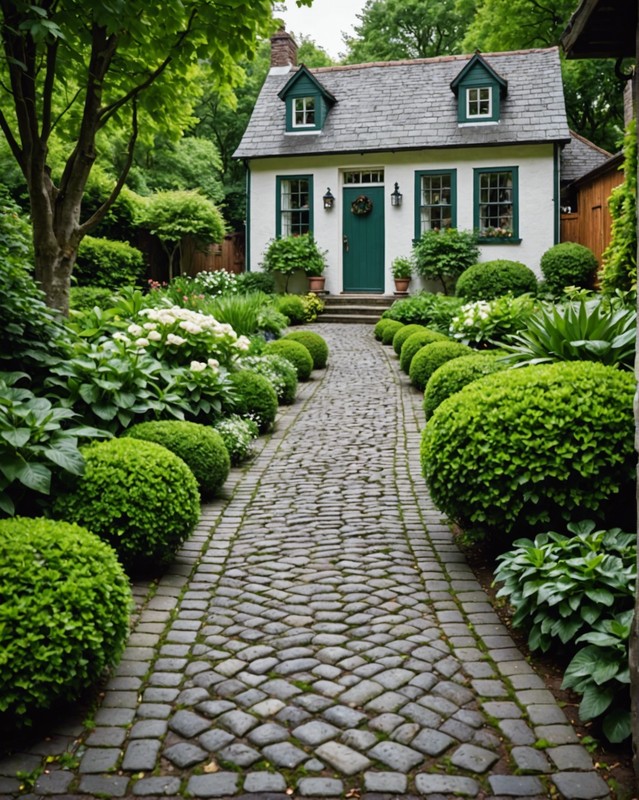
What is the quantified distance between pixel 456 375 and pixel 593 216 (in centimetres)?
1162

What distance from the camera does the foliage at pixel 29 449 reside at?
169 inches

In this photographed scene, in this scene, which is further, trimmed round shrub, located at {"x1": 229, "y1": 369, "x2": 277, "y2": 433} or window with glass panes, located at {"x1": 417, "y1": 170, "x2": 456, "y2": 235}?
window with glass panes, located at {"x1": 417, "y1": 170, "x2": 456, "y2": 235}

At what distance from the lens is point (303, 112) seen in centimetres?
2120

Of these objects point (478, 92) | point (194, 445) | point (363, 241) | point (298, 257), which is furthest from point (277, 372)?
point (478, 92)

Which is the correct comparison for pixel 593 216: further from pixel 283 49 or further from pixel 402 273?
pixel 283 49

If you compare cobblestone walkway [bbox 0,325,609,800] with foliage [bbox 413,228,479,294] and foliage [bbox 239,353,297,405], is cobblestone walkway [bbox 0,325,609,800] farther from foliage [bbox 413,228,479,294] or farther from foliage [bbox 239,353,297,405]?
foliage [bbox 413,228,479,294]

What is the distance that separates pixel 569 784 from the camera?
2.95 meters

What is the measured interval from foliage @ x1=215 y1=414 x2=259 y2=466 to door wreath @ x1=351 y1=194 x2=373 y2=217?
43.7ft

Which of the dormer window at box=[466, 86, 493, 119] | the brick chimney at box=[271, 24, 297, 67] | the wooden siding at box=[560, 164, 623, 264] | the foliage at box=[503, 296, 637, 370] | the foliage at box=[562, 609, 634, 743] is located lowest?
the foliage at box=[562, 609, 634, 743]

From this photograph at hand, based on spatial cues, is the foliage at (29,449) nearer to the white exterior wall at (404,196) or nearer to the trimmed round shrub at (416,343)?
the trimmed round shrub at (416,343)

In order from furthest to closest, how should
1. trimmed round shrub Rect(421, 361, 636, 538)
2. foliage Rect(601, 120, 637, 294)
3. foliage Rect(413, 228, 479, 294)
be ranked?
foliage Rect(413, 228, 479, 294)
foliage Rect(601, 120, 637, 294)
trimmed round shrub Rect(421, 361, 636, 538)

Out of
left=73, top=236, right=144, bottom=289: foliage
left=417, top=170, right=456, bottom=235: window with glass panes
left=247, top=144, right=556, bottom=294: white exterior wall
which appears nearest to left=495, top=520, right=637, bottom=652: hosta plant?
left=73, top=236, right=144, bottom=289: foliage

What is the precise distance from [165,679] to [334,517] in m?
2.64

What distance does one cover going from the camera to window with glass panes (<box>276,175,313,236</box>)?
69.2ft
